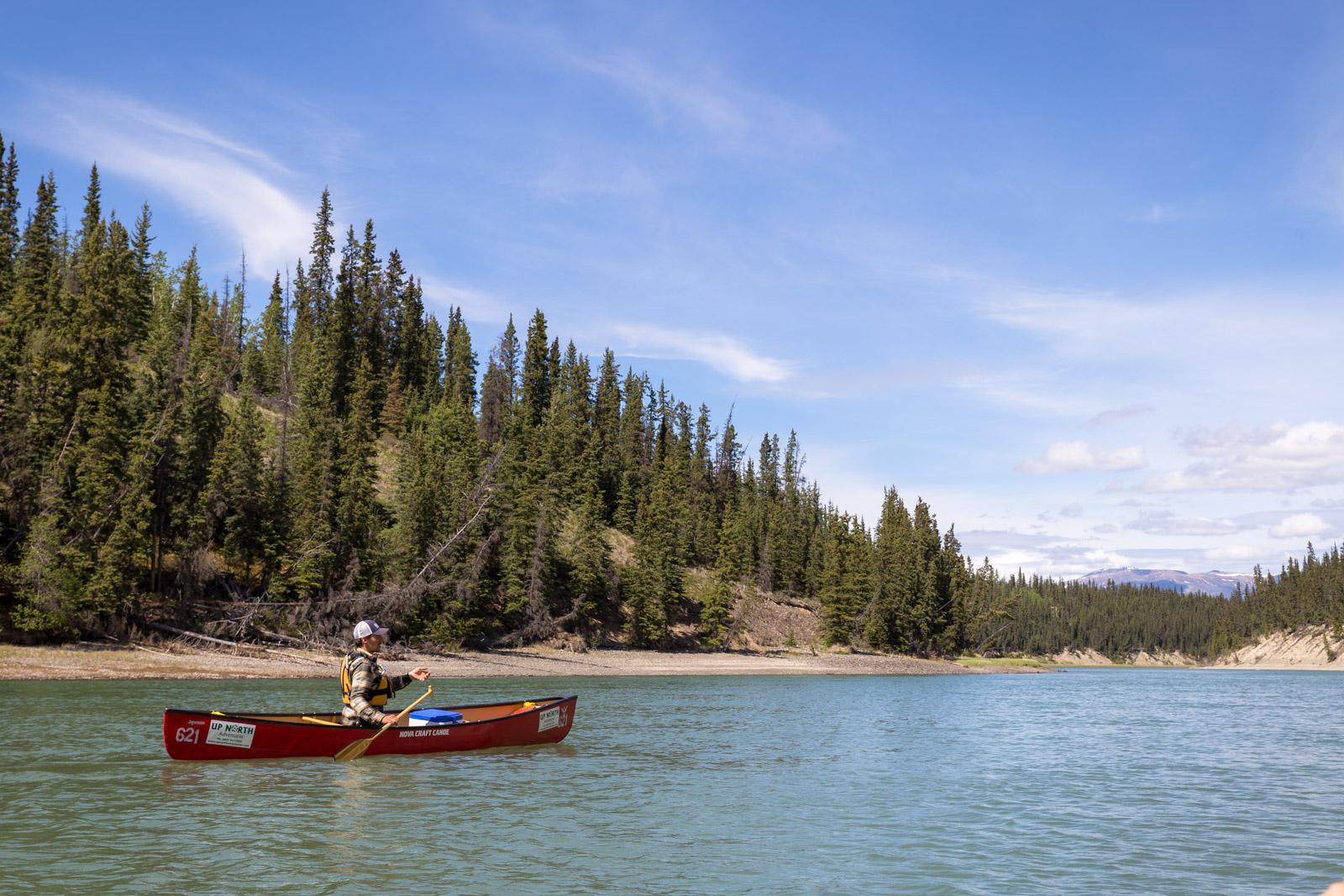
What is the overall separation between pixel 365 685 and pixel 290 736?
6.20 ft

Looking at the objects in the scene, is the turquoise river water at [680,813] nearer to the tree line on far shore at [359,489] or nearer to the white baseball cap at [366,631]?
the white baseball cap at [366,631]

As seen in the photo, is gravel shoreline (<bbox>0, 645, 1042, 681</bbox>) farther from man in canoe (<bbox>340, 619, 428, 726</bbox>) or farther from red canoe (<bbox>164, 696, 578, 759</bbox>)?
man in canoe (<bbox>340, 619, 428, 726</bbox>)

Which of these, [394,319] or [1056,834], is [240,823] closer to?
[1056,834]

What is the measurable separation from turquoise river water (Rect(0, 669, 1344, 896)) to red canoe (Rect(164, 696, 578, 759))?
41 centimetres

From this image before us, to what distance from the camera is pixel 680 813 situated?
58.5 ft

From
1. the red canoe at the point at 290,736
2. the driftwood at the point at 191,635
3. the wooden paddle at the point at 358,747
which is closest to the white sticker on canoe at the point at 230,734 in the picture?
the red canoe at the point at 290,736

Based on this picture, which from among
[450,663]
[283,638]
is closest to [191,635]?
[283,638]

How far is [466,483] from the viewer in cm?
7562

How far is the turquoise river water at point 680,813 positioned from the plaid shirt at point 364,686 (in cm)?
113

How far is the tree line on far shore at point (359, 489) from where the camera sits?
171ft

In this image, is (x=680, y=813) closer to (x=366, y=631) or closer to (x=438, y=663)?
(x=366, y=631)

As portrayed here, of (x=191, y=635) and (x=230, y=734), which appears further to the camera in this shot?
(x=191, y=635)

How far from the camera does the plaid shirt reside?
70.2 ft

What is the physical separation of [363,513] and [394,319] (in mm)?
58515
